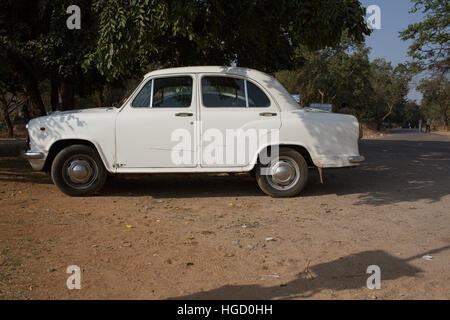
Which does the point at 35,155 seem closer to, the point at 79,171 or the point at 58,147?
the point at 58,147

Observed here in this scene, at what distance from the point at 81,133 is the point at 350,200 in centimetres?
430

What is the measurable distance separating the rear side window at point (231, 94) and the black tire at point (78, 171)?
1.96m

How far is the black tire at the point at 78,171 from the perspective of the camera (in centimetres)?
660

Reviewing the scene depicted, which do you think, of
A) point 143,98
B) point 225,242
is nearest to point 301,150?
point 143,98

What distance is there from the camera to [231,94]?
6742mm

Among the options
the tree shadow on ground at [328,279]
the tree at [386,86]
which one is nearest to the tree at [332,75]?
the tree at [386,86]

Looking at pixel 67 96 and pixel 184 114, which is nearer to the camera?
pixel 184 114

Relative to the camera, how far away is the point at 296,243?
179 inches

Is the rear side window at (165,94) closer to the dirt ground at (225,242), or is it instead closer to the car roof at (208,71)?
the car roof at (208,71)

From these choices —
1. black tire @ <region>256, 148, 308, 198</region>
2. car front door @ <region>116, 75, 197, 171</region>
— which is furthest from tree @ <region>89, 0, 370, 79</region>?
black tire @ <region>256, 148, 308, 198</region>

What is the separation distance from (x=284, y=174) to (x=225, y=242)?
2429 mm
